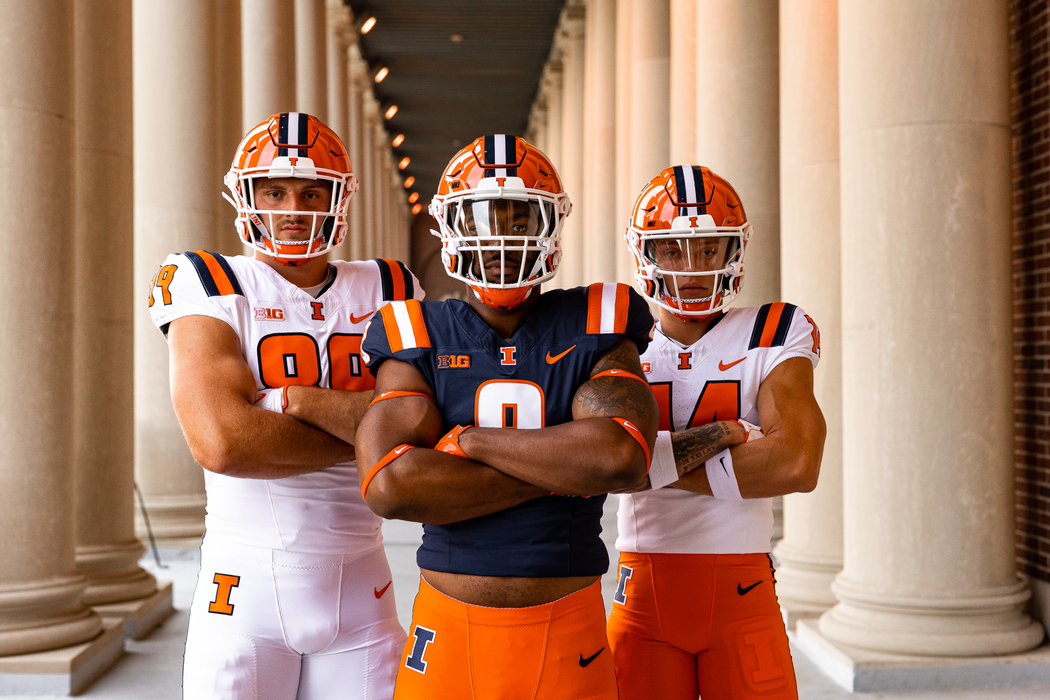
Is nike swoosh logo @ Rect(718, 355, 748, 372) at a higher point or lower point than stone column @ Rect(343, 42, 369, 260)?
lower

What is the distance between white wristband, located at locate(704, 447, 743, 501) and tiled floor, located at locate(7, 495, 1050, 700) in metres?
2.68

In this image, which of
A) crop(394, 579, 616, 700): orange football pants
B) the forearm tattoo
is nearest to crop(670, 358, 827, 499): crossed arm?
the forearm tattoo

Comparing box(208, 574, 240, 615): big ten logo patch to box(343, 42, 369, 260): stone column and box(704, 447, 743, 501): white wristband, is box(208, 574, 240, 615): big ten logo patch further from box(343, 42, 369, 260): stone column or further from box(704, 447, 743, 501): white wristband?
box(343, 42, 369, 260): stone column

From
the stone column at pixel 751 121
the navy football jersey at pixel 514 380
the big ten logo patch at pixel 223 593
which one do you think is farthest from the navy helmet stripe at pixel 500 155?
the stone column at pixel 751 121

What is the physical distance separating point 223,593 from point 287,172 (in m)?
1.15

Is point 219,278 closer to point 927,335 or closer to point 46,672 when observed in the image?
point 46,672

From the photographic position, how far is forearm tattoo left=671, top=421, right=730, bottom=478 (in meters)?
2.71

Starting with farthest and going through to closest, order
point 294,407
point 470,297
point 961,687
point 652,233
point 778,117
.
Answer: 1. point 778,117
2. point 961,687
3. point 652,233
4. point 294,407
5. point 470,297

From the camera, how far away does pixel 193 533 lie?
909 cm

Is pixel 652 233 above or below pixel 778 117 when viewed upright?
below

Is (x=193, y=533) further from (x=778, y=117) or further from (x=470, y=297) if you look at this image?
(x=470, y=297)

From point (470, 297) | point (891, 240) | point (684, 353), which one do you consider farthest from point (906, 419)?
point (470, 297)

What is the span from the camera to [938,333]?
5.03 meters

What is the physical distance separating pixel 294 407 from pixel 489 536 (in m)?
0.70
